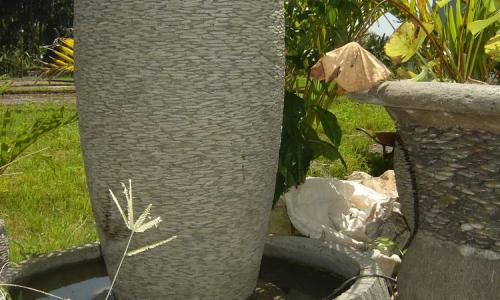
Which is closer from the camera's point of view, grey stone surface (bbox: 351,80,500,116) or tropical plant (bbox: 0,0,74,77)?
grey stone surface (bbox: 351,80,500,116)

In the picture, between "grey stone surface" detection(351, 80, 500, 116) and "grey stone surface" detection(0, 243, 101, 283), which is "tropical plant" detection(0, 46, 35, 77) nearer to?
"grey stone surface" detection(0, 243, 101, 283)

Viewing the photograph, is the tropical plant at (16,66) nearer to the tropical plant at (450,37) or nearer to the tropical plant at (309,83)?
the tropical plant at (309,83)

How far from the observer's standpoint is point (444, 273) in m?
1.80

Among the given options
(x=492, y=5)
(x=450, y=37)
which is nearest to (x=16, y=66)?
(x=450, y=37)

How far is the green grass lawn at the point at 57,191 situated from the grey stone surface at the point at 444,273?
1.21m

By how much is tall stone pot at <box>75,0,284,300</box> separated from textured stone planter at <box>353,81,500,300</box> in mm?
446

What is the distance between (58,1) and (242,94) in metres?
16.5

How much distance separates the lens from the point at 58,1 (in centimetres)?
1661

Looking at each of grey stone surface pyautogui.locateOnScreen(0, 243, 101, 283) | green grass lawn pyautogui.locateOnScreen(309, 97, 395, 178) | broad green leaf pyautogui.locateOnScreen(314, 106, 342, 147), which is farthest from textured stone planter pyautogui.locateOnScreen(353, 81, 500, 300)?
green grass lawn pyautogui.locateOnScreen(309, 97, 395, 178)

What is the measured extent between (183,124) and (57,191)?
2434mm

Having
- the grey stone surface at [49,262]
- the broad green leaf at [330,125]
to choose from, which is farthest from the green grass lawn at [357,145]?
the grey stone surface at [49,262]

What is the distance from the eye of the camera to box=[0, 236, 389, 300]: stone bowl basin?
1589mm

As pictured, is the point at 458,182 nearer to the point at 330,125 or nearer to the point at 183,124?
the point at 183,124

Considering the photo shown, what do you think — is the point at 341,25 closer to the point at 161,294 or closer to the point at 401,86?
the point at 401,86
